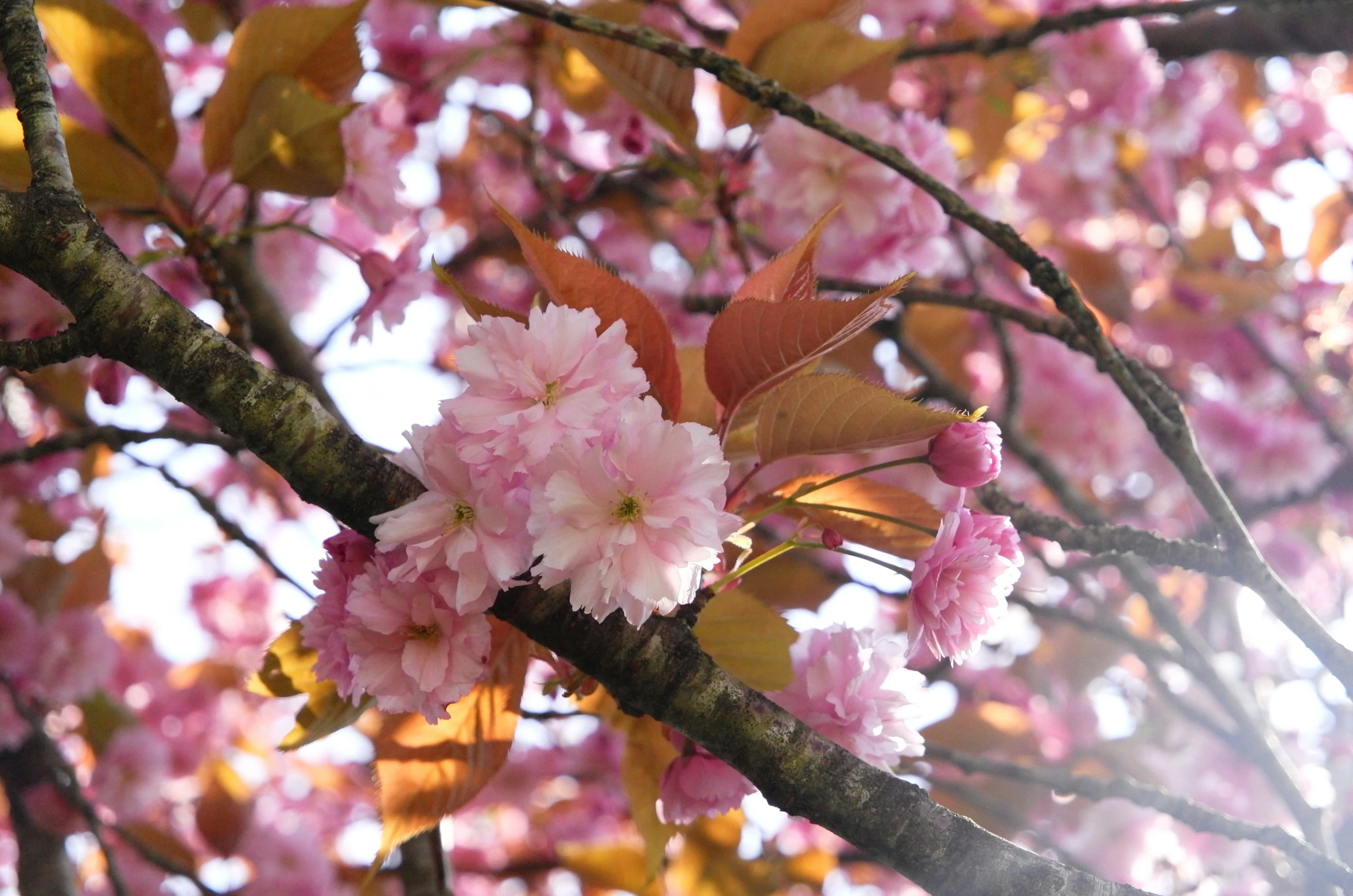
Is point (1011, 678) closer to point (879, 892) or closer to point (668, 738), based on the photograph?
point (879, 892)

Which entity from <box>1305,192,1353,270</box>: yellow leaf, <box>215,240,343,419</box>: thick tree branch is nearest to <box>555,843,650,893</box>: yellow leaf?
<box>215,240,343,419</box>: thick tree branch

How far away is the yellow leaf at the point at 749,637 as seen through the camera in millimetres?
945

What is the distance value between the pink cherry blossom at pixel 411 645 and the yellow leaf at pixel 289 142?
652 mm

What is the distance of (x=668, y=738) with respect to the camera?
0.98 meters

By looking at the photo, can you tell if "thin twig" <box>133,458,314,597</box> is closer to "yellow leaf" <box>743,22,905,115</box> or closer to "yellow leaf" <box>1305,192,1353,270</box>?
"yellow leaf" <box>743,22,905,115</box>

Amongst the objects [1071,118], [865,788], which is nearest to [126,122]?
[865,788]

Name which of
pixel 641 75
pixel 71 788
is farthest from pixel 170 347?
pixel 71 788

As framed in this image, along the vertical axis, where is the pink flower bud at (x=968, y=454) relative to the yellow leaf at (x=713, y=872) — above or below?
above

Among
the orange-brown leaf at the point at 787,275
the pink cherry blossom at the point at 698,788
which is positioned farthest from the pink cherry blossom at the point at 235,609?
the orange-brown leaf at the point at 787,275

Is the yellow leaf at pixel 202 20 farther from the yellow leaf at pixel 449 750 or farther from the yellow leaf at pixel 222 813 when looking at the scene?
the yellow leaf at pixel 449 750

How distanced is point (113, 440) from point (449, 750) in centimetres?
58

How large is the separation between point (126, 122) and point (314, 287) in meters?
1.36

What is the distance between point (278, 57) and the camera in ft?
3.96

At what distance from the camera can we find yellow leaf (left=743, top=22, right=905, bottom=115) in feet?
4.39
